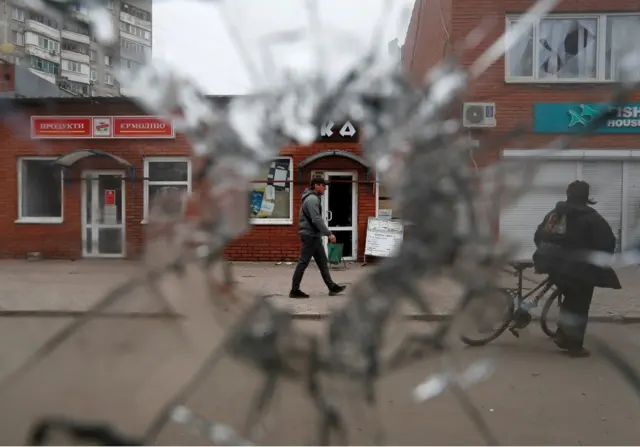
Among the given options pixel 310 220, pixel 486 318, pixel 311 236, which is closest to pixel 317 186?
pixel 310 220

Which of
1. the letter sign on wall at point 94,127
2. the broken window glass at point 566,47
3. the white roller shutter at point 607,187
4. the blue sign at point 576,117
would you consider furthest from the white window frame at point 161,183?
the broken window glass at point 566,47

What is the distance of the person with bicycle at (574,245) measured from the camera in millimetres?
1464

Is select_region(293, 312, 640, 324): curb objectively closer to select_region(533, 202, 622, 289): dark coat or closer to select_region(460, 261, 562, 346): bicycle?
select_region(460, 261, 562, 346): bicycle

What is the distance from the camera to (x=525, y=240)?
1.39 m

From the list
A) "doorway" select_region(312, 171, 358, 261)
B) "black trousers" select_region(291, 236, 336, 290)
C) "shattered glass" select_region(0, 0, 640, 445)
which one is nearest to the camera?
"shattered glass" select_region(0, 0, 640, 445)

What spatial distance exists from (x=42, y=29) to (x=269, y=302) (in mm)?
985

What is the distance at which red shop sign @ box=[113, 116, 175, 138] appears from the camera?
1.45m

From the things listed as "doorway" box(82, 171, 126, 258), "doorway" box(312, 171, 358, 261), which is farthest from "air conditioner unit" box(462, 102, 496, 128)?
"doorway" box(312, 171, 358, 261)

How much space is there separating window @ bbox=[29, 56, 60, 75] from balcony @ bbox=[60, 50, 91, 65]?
61 mm

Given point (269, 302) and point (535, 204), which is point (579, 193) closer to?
point (535, 204)

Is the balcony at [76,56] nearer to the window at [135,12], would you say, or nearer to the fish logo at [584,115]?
the window at [135,12]

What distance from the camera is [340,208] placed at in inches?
180

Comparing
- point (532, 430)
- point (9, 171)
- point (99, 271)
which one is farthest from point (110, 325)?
point (532, 430)

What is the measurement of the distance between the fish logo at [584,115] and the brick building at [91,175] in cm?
53
